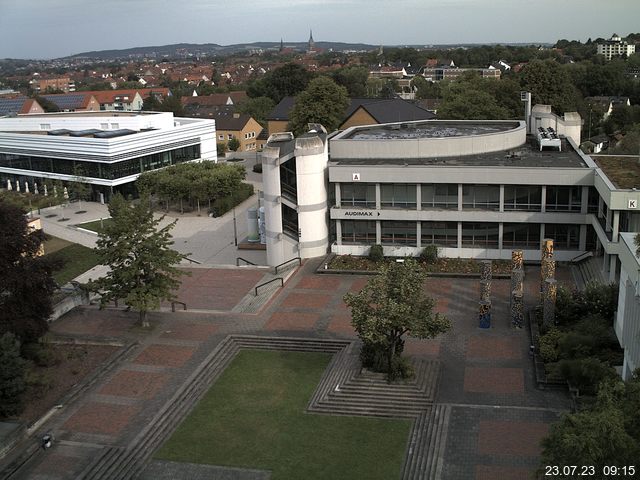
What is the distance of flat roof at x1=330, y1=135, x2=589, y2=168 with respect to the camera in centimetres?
3941

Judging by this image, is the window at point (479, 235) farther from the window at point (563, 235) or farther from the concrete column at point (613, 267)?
the concrete column at point (613, 267)

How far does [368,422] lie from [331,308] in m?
10.3

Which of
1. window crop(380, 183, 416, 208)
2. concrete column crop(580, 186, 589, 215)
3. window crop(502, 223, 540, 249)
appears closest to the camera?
concrete column crop(580, 186, 589, 215)

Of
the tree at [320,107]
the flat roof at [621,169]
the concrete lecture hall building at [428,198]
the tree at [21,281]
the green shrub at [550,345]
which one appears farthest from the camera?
the tree at [320,107]

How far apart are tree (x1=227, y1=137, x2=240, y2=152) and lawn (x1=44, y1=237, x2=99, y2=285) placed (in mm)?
40082

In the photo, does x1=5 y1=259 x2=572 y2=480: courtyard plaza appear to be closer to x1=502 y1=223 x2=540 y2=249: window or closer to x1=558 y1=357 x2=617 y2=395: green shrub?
x1=558 y1=357 x2=617 y2=395: green shrub

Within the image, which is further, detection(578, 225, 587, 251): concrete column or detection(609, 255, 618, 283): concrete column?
detection(578, 225, 587, 251): concrete column

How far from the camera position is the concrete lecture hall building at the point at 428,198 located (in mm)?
37531

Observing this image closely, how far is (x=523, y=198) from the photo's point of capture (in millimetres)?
38094

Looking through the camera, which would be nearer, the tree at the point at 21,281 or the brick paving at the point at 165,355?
the tree at the point at 21,281

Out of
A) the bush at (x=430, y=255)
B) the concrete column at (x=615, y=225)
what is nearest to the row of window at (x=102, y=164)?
the bush at (x=430, y=255)

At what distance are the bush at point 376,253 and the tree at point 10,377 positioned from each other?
67.5 ft

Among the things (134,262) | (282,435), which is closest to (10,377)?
(134,262)

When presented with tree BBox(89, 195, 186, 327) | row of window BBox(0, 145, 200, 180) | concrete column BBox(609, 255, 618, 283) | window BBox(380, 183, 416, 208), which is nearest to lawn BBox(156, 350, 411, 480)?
tree BBox(89, 195, 186, 327)
